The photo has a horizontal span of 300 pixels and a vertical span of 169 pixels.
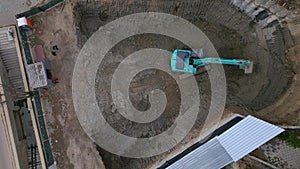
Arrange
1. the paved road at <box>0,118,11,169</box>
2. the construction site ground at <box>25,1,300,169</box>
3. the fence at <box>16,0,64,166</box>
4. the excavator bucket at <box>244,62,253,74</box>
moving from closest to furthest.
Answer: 1. the construction site ground at <box>25,1,300,169</box>
2. the paved road at <box>0,118,11,169</box>
3. the fence at <box>16,0,64,166</box>
4. the excavator bucket at <box>244,62,253,74</box>

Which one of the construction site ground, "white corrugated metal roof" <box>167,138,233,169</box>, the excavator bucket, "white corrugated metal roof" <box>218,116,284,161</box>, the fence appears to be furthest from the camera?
the excavator bucket

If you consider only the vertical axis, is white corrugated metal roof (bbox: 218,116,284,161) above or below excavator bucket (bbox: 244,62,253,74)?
below

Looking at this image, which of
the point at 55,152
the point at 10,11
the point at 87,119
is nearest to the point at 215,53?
the point at 87,119

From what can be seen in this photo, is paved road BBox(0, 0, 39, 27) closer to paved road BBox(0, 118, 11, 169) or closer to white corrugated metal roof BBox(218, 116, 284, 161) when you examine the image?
paved road BBox(0, 118, 11, 169)

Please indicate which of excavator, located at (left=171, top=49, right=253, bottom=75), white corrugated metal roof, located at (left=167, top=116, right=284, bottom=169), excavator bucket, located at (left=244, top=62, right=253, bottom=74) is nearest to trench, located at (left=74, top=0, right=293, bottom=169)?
excavator bucket, located at (left=244, top=62, right=253, bottom=74)

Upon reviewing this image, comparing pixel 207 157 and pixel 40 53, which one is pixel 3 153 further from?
pixel 207 157

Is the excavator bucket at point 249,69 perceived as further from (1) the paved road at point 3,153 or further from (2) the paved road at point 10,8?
(1) the paved road at point 3,153

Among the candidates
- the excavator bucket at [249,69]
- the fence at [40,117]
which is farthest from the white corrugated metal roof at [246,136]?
the fence at [40,117]
